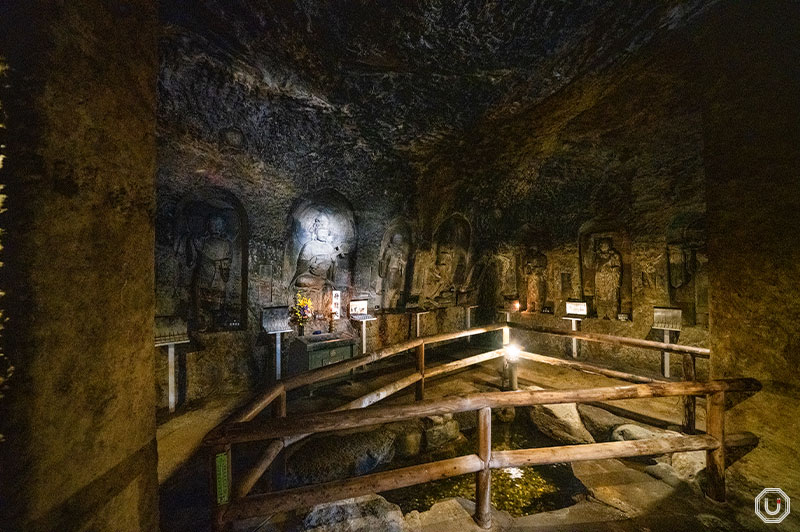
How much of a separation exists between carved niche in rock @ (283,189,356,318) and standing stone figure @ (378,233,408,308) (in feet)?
3.75

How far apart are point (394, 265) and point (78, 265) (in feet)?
27.4

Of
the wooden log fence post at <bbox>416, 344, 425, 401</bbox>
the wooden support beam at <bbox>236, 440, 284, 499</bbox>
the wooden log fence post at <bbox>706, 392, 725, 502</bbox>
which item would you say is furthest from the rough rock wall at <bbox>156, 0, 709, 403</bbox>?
the wooden log fence post at <bbox>706, 392, 725, 502</bbox>

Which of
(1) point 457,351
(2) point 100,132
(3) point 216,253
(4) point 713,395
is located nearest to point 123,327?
(2) point 100,132

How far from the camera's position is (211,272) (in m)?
6.86

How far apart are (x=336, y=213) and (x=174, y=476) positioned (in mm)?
6220

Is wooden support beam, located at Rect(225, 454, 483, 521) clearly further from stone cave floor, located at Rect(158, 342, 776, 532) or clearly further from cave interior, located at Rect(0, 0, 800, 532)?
stone cave floor, located at Rect(158, 342, 776, 532)

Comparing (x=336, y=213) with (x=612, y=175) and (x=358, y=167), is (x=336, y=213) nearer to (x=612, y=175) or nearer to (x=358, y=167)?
(x=358, y=167)

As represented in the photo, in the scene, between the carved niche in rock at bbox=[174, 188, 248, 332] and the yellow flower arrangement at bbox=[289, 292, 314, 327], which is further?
the yellow flower arrangement at bbox=[289, 292, 314, 327]

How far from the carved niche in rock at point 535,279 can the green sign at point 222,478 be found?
9.68 meters

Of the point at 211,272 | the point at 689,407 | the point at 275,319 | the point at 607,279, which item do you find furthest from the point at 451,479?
the point at 607,279

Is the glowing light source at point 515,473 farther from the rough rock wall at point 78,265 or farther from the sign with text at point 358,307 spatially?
the sign with text at point 358,307

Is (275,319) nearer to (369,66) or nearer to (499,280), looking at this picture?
(369,66)

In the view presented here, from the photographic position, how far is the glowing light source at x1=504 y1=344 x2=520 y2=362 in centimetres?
575

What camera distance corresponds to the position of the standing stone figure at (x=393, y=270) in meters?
9.30
